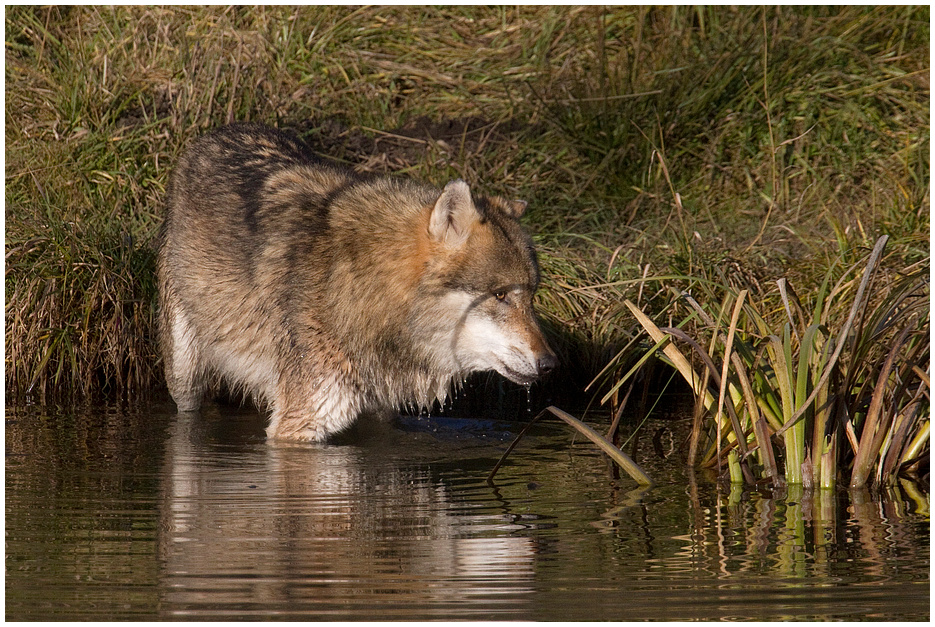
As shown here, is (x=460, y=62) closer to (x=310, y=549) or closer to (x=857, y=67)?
(x=857, y=67)

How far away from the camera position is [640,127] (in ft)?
36.2

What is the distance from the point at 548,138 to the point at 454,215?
5298mm

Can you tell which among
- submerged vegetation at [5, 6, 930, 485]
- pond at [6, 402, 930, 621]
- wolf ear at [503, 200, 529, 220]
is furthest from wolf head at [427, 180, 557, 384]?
submerged vegetation at [5, 6, 930, 485]

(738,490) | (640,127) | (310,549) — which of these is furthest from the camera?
(640,127)

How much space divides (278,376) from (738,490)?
2747mm

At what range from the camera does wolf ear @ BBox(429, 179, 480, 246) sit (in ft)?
19.3

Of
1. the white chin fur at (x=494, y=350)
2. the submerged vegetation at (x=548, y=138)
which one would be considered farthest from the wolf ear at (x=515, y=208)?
the submerged vegetation at (x=548, y=138)

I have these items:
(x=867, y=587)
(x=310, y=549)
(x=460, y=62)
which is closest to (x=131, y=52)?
(x=460, y=62)

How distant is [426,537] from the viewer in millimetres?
4738

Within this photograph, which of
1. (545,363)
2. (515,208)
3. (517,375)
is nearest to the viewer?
(545,363)

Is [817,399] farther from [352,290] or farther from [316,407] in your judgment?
[316,407]

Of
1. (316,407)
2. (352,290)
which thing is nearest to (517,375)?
(352,290)

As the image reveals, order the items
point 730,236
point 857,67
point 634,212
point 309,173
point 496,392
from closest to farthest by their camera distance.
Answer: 1. point 309,173
2. point 496,392
3. point 730,236
4. point 634,212
5. point 857,67

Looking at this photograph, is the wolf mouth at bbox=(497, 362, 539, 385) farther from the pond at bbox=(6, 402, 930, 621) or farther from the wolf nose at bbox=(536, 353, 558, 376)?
the pond at bbox=(6, 402, 930, 621)
